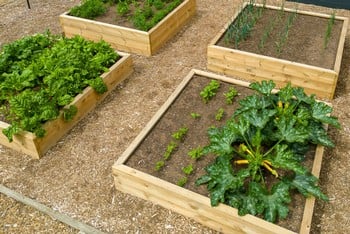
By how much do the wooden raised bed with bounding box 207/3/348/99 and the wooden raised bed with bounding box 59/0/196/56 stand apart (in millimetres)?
1010

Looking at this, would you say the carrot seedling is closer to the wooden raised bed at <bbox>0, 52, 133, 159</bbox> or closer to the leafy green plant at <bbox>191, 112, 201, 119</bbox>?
the leafy green plant at <bbox>191, 112, 201, 119</bbox>

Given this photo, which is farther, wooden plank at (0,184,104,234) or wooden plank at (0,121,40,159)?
wooden plank at (0,121,40,159)

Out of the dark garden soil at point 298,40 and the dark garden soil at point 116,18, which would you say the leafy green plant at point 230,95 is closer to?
the dark garden soil at point 298,40

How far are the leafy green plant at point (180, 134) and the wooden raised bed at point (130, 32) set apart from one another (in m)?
2.10

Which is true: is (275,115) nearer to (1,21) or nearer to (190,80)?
(190,80)

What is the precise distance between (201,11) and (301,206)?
4.72 m

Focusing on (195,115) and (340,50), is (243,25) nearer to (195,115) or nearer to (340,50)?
(340,50)

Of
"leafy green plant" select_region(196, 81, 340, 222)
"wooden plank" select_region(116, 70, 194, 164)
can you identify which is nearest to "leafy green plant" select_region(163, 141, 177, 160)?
"wooden plank" select_region(116, 70, 194, 164)

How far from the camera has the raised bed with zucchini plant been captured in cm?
394

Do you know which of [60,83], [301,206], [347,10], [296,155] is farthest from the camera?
[347,10]

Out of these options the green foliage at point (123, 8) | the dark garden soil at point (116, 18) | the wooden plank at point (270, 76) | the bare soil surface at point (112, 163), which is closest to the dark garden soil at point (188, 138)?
the bare soil surface at point (112, 163)

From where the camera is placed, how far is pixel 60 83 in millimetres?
4316

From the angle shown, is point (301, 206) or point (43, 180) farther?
point (43, 180)

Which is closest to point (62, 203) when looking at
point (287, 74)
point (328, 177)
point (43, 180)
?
point (43, 180)
